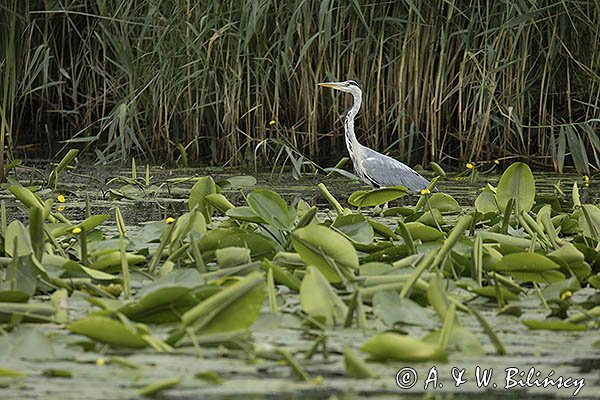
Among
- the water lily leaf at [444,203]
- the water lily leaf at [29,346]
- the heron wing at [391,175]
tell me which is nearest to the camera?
the water lily leaf at [29,346]

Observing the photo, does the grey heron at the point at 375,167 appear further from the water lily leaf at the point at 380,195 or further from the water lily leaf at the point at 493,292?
the water lily leaf at the point at 493,292

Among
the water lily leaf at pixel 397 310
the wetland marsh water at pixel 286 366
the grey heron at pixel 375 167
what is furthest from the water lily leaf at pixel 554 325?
the grey heron at pixel 375 167

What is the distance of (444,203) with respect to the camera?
13.5 ft

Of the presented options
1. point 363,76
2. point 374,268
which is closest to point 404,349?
point 374,268

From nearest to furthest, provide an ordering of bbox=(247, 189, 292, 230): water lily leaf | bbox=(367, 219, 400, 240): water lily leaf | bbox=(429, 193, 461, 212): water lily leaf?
bbox=(247, 189, 292, 230): water lily leaf, bbox=(367, 219, 400, 240): water lily leaf, bbox=(429, 193, 461, 212): water lily leaf

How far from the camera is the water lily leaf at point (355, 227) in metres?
3.11

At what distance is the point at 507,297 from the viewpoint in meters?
2.49

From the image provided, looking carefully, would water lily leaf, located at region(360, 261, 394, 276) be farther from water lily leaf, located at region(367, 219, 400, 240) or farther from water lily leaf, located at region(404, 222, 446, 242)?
water lily leaf, located at region(367, 219, 400, 240)

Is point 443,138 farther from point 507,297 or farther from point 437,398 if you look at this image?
point 437,398

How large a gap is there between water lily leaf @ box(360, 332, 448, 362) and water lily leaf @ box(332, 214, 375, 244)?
1.16 metres

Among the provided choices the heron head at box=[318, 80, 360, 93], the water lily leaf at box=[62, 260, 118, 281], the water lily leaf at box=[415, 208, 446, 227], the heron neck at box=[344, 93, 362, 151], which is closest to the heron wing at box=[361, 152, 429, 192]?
the heron neck at box=[344, 93, 362, 151]

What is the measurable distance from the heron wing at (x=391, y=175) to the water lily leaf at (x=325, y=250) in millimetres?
2692

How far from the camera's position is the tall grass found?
5910 millimetres

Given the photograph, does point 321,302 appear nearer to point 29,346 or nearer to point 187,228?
point 29,346
